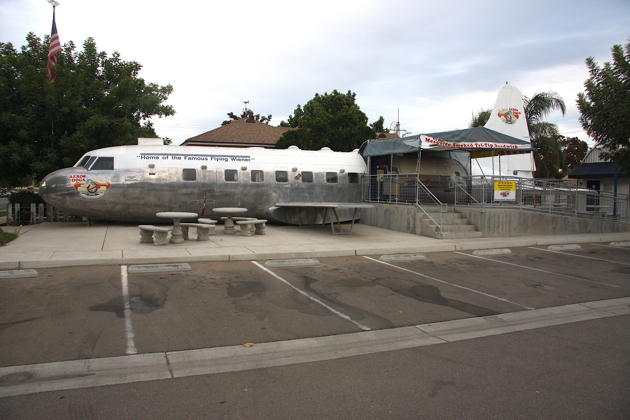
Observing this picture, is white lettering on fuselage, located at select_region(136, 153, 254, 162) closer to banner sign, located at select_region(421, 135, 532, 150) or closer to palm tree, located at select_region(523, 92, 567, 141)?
banner sign, located at select_region(421, 135, 532, 150)

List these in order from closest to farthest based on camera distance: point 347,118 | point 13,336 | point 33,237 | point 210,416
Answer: point 210,416
point 13,336
point 33,237
point 347,118

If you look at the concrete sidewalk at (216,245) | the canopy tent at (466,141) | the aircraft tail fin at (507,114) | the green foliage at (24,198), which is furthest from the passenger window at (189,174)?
the aircraft tail fin at (507,114)

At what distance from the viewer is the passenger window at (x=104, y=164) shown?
630 inches

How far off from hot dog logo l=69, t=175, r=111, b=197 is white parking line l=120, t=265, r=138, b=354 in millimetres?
7090

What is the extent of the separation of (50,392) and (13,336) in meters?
1.88

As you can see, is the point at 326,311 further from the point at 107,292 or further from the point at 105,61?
the point at 105,61

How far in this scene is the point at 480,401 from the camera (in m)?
4.21

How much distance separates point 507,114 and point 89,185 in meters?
19.1

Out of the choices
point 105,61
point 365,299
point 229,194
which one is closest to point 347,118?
point 229,194

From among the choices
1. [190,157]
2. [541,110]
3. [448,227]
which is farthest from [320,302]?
[541,110]

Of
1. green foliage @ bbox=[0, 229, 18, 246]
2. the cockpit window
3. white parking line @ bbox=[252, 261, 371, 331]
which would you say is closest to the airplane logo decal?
white parking line @ bbox=[252, 261, 371, 331]

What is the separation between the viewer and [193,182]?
55.9ft

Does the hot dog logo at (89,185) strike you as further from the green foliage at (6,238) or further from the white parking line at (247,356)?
the white parking line at (247,356)

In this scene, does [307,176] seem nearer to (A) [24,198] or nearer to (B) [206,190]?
(B) [206,190]
